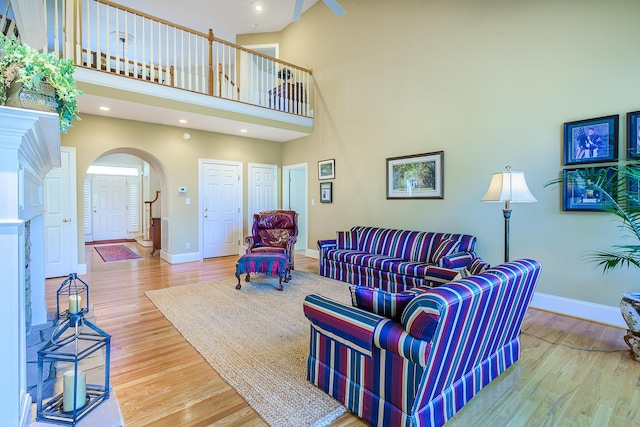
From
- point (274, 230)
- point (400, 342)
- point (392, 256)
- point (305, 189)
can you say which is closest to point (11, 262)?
point (400, 342)

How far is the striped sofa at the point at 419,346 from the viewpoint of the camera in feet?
4.57

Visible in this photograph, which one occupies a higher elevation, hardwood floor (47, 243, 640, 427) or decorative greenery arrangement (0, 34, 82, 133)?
decorative greenery arrangement (0, 34, 82, 133)

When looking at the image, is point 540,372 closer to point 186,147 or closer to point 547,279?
point 547,279

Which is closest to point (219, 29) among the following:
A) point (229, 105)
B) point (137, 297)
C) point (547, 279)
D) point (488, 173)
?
point (229, 105)

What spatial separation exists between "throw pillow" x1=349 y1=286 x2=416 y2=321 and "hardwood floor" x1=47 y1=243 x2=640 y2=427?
24.6 inches

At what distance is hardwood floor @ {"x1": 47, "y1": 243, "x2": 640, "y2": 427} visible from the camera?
1.70m

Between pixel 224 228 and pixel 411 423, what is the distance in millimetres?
5675

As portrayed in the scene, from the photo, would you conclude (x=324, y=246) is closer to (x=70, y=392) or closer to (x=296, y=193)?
(x=296, y=193)

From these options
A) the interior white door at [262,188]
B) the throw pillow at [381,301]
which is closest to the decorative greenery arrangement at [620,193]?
the throw pillow at [381,301]

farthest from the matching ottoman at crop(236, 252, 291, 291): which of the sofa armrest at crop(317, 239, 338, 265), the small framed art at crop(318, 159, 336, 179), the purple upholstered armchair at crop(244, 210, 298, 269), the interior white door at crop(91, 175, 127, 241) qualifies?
the interior white door at crop(91, 175, 127, 241)

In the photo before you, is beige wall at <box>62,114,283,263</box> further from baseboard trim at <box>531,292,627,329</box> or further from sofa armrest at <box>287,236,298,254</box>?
baseboard trim at <box>531,292,627,329</box>

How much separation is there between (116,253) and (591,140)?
858 centimetres

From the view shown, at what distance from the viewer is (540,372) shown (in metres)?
2.14

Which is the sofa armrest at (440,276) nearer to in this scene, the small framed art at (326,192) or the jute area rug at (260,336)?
the jute area rug at (260,336)
